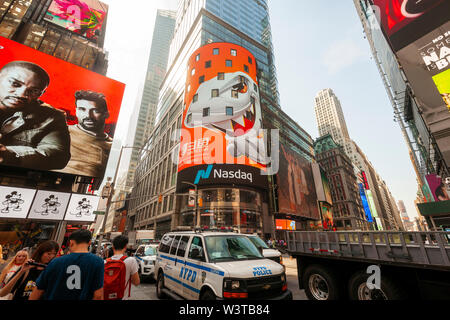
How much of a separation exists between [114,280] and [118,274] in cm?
11

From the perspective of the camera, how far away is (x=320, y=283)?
638cm

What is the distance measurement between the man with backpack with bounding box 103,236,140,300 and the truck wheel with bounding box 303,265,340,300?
561 centimetres

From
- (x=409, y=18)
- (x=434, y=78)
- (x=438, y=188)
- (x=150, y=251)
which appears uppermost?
(x=409, y=18)

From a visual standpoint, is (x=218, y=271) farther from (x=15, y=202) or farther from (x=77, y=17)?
(x=77, y=17)

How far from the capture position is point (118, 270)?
143 inches

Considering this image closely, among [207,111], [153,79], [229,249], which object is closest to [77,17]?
[207,111]

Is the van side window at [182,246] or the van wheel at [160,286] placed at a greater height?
the van side window at [182,246]

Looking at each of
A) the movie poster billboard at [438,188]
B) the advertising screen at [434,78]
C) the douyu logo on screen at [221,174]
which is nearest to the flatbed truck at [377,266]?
the advertising screen at [434,78]

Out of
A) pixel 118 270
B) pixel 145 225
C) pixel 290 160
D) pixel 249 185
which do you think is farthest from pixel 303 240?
pixel 145 225

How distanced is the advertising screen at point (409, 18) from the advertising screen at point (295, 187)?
1109 inches

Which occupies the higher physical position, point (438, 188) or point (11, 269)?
point (438, 188)

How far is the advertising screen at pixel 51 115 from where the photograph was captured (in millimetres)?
18234

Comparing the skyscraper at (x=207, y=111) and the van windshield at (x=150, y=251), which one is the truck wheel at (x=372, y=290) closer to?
the van windshield at (x=150, y=251)

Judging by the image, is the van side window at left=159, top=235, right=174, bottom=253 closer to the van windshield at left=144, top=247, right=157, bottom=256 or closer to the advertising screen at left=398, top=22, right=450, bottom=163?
the van windshield at left=144, top=247, right=157, bottom=256
